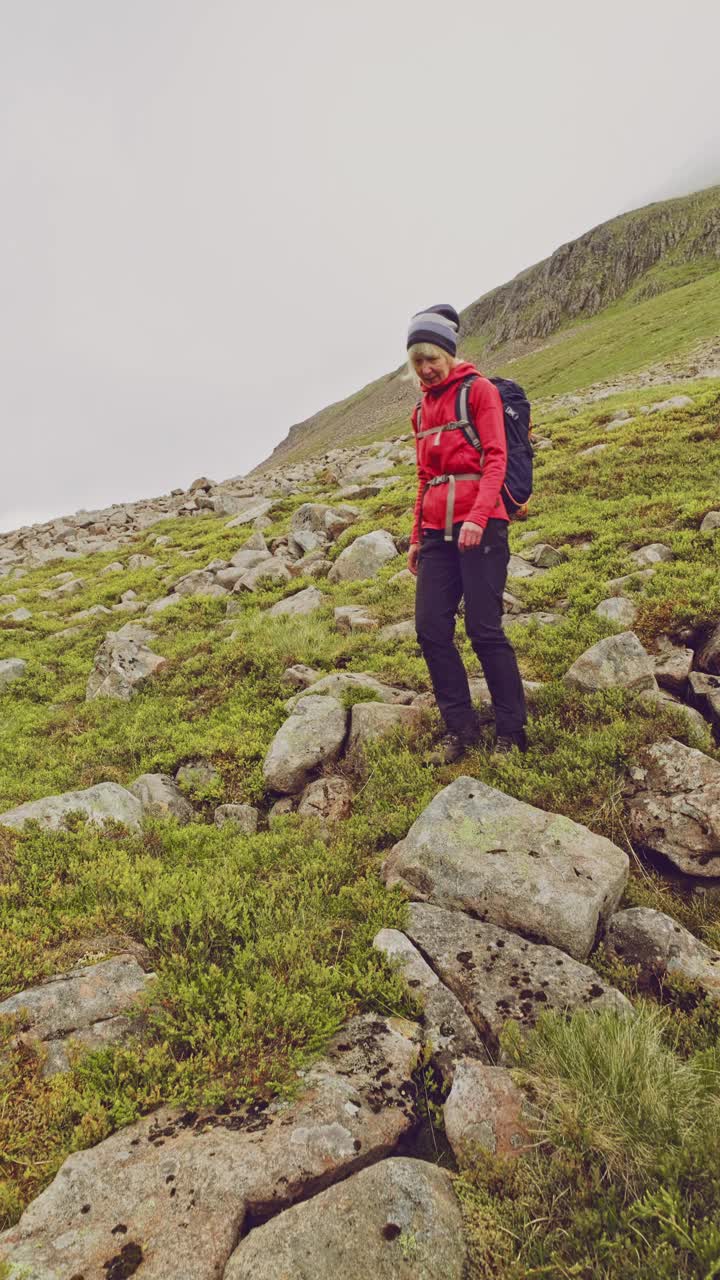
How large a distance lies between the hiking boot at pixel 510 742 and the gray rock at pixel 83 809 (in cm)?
407

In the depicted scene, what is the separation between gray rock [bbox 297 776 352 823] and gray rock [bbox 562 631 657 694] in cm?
298

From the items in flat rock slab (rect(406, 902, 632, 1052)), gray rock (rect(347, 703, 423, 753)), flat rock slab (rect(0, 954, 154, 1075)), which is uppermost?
flat rock slab (rect(0, 954, 154, 1075))

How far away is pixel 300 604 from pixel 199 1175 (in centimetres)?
1086

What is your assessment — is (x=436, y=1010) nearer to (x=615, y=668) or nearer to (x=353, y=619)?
(x=615, y=668)

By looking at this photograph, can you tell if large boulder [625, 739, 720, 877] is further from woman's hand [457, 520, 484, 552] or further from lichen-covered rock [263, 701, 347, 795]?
lichen-covered rock [263, 701, 347, 795]

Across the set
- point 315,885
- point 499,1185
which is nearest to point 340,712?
point 315,885

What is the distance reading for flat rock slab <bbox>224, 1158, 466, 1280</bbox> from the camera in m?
2.65

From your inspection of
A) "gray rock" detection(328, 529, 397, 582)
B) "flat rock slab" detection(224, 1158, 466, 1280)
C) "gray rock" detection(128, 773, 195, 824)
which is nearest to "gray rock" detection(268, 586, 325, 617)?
"gray rock" detection(328, 529, 397, 582)

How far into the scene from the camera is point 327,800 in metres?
6.89

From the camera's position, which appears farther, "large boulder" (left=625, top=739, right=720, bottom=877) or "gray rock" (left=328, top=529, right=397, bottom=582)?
"gray rock" (left=328, top=529, right=397, bottom=582)

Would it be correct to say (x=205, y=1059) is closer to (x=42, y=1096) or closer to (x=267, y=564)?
(x=42, y=1096)

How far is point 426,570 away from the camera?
22.7ft

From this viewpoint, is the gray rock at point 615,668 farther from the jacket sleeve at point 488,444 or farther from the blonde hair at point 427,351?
the blonde hair at point 427,351

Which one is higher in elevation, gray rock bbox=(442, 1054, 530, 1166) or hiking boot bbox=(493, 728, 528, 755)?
hiking boot bbox=(493, 728, 528, 755)
